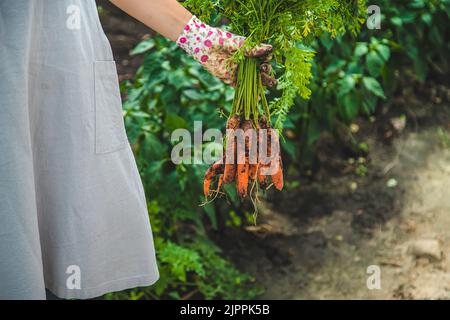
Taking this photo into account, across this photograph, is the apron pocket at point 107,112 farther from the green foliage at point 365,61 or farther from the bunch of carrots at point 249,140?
the green foliage at point 365,61

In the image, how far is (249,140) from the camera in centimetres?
166

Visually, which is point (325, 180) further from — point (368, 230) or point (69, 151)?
point (69, 151)

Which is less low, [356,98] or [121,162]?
[356,98]

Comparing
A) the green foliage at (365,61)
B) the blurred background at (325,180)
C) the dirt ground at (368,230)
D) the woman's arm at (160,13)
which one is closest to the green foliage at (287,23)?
the woman's arm at (160,13)

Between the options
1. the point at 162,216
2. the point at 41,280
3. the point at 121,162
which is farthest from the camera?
the point at 162,216

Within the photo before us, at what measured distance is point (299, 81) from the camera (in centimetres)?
156

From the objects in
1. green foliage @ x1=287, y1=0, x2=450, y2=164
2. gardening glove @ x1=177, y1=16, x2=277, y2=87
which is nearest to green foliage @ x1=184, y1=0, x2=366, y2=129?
gardening glove @ x1=177, y1=16, x2=277, y2=87

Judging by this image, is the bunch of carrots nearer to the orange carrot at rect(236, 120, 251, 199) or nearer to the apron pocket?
the orange carrot at rect(236, 120, 251, 199)

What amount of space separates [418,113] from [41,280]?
2.84 metres

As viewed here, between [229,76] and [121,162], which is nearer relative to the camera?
[121,162]

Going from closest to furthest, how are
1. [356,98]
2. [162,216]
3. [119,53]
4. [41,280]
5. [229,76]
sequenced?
[41,280] < [229,76] < [162,216] < [356,98] < [119,53]

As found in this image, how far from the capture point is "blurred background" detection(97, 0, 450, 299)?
2547mm

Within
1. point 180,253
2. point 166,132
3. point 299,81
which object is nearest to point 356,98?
point 166,132

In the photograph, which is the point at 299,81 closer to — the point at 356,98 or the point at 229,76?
the point at 229,76
